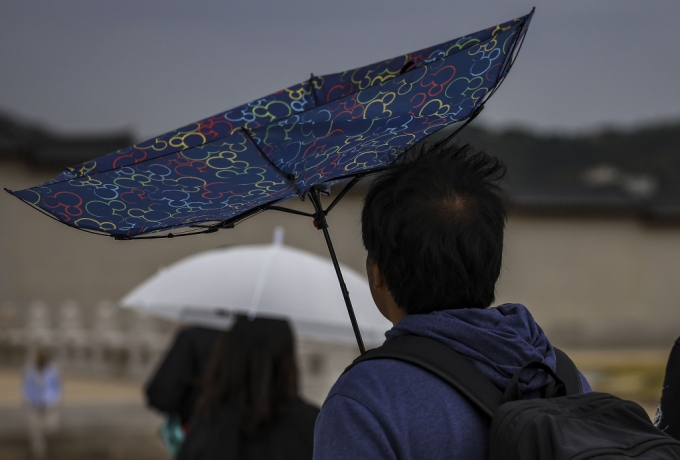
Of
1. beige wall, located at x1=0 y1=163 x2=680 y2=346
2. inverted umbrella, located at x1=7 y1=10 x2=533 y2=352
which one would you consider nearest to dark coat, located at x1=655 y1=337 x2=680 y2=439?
inverted umbrella, located at x1=7 y1=10 x2=533 y2=352

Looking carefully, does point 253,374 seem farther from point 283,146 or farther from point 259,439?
point 283,146

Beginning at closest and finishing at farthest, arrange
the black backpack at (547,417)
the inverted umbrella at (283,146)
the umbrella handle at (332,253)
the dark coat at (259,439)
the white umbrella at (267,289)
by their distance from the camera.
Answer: the black backpack at (547,417) → the inverted umbrella at (283,146) → the umbrella handle at (332,253) → the dark coat at (259,439) → the white umbrella at (267,289)

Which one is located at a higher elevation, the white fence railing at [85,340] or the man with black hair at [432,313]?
the man with black hair at [432,313]

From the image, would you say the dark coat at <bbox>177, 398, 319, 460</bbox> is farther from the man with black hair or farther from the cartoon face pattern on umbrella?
the man with black hair

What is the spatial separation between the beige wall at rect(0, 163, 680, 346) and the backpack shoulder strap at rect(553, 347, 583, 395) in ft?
45.0

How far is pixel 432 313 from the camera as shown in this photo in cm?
107

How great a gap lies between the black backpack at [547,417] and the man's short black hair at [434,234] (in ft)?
0.27

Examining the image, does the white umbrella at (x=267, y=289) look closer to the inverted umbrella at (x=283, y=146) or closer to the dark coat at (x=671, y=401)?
the dark coat at (x=671, y=401)

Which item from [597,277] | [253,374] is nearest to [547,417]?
[253,374]

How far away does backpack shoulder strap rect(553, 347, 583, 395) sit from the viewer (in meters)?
1.13

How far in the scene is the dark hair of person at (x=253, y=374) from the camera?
97.9 inches

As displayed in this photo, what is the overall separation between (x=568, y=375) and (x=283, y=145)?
0.57m

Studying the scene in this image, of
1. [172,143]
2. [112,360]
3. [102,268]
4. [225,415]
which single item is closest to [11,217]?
[102,268]

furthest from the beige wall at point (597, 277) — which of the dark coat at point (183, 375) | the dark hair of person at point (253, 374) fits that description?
the dark hair of person at point (253, 374)
